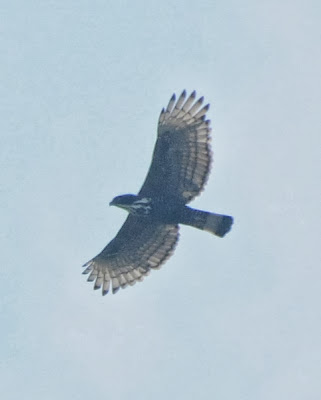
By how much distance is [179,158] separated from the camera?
35031 mm

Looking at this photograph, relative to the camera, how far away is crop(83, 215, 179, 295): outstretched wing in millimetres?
35688

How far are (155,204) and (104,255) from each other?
7.32 feet

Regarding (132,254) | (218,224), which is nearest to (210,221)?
(218,224)

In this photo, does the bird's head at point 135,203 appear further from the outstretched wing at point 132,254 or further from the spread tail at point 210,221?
the spread tail at point 210,221

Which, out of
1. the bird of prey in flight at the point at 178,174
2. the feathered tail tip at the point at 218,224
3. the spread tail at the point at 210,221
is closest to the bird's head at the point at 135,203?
the bird of prey in flight at the point at 178,174

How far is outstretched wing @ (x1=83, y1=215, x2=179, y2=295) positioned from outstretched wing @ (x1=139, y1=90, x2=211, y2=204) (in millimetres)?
933

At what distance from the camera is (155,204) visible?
115 ft

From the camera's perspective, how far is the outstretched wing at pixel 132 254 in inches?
1405

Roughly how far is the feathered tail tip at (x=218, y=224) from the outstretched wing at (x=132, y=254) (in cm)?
102

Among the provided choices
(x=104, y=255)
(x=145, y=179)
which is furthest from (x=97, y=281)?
(x=145, y=179)

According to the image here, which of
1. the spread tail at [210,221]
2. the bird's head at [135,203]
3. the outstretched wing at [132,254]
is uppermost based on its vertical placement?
the spread tail at [210,221]

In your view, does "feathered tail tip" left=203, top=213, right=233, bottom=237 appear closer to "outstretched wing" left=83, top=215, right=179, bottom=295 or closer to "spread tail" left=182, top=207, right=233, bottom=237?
"spread tail" left=182, top=207, right=233, bottom=237

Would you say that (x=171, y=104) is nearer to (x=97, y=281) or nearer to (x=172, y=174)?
(x=172, y=174)

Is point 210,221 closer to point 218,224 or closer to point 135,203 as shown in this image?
point 218,224
